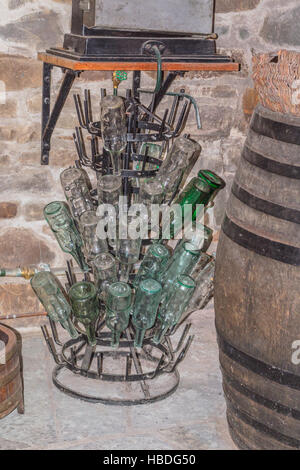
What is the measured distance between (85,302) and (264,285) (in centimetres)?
54

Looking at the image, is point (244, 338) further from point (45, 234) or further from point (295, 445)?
point (45, 234)

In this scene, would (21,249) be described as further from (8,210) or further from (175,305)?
(175,305)

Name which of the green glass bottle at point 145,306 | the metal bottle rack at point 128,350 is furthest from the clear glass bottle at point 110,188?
the green glass bottle at point 145,306

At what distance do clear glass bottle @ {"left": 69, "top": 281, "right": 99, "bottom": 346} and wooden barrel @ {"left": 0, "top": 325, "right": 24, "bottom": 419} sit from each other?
0.63ft

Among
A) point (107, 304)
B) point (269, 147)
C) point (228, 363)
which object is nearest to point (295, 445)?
point (228, 363)

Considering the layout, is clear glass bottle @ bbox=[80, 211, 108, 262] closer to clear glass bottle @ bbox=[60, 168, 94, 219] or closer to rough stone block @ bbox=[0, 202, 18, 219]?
clear glass bottle @ bbox=[60, 168, 94, 219]

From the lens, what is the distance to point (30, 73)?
6.07 ft

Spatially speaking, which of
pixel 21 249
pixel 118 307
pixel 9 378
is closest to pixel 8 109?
pixel 21 249

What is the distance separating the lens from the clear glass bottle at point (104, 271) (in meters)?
1.67

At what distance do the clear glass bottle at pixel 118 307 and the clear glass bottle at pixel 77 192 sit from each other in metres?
0.24

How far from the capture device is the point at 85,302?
66.1 inches

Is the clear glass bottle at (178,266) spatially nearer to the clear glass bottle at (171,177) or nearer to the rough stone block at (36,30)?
the clear glass bottle at (171,177)

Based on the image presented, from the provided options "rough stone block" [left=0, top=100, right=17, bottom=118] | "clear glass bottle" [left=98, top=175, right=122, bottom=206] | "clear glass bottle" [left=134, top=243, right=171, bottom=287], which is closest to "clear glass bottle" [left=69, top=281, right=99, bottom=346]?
"clear glass bottle" [left=134, top=243, right=171, bottom=287]

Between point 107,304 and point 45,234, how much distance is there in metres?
0.48
